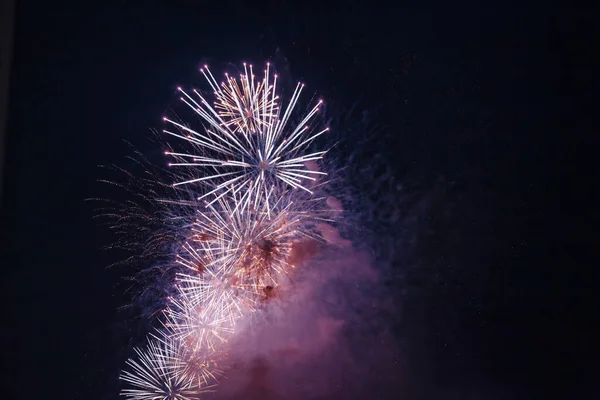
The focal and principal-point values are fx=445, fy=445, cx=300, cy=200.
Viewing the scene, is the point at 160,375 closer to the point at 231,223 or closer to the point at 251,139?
the point at 231,223

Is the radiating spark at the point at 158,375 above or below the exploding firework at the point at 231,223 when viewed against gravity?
below

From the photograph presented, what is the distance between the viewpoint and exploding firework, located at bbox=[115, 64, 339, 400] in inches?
91.1

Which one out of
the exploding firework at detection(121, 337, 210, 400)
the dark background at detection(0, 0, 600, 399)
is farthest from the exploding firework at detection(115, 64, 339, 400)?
the dark background at detection(0, 0, 600, 399)

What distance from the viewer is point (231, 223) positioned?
2396 millimetres

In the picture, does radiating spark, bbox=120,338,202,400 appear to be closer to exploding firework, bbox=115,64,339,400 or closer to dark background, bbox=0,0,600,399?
exploding firework, bbox=115,64,339,400

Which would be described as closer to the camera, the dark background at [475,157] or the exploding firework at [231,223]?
the exploding firework at [231,223]

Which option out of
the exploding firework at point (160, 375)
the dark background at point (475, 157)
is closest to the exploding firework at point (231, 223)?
the exploding firework at point (160, 375)

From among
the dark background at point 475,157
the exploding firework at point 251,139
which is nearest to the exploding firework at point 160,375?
the exploding firework at point 251,139

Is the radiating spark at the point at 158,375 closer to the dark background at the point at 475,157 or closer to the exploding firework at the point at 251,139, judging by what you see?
the exploding firework at the point at 251,139

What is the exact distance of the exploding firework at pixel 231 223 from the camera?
7.59ft

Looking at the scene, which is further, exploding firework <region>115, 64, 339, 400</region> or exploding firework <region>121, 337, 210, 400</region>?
exploding firework <region>121, 337, 210, 400</region>

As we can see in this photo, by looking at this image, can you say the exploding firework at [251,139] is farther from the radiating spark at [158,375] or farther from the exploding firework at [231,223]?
the radiating spark at [158,375]

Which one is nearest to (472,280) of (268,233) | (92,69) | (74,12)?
(268,233)

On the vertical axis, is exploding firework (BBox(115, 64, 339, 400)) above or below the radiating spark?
above
